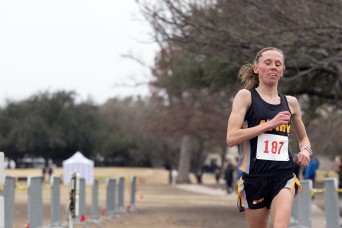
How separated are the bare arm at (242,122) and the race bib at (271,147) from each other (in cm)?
11

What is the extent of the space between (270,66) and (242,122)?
487 millimetres

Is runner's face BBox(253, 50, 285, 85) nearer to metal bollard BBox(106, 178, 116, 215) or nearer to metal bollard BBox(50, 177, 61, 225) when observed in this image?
metal bollard BBox(50, 177, 61, 225)

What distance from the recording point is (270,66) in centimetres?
734

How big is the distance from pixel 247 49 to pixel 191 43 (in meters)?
1.49

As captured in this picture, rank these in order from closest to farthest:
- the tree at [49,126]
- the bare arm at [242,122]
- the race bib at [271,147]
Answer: the bare arm at [242,122] → the race bib at [271,147] → the tree at [49,126]

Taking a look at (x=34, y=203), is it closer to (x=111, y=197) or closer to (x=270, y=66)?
(x=111, y=197)

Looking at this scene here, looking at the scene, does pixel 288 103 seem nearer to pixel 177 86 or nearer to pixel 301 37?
pixel 301 37

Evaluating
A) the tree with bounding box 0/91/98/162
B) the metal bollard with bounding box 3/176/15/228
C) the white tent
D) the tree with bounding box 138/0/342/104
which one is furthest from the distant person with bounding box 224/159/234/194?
the tree with bounding box 0/91/98/162

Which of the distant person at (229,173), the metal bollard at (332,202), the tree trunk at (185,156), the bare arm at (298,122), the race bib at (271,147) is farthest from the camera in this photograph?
the tree trunk at (185,156)

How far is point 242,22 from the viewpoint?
22.5 meters

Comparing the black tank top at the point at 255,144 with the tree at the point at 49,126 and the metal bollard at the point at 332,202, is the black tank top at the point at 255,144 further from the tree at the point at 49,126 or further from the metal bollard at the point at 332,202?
the tree at the point at 49,126

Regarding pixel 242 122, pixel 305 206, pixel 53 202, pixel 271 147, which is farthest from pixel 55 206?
pixel 271 147

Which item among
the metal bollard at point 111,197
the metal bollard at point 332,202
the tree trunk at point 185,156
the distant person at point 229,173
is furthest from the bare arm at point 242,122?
the tree trunk at point 185,156

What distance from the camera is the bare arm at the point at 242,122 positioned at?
7141 mm
